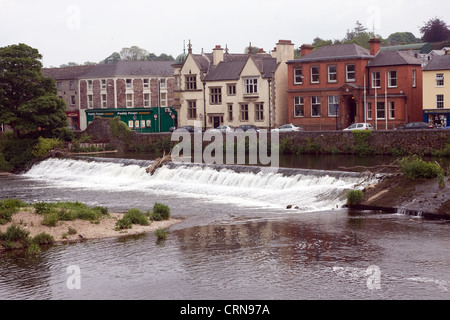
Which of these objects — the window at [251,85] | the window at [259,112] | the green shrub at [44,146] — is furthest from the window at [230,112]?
the green shrub at [44,146]

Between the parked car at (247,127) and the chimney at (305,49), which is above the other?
the chimney at (305,49)

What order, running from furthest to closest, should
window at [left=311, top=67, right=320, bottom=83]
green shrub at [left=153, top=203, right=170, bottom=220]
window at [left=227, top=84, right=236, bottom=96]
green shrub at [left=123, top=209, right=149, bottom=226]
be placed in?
window at [left=227, top=84, right=236, bottom=96], window at [left=311, top=67, right=320, bottom=83], green shrub at [left=153, top=203, right=170, bottom=220], green shrub at [left=123, top=209, right=149, bottom=226]

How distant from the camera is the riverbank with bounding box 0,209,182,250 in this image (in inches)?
1124

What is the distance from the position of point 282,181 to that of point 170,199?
6.94 metres

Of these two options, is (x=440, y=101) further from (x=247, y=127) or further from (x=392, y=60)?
(x=247, y=127)

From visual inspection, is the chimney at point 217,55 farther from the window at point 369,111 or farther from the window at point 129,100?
the window at point 369,111

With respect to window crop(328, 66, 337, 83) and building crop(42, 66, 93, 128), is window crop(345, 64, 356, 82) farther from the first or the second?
building crop(42, 66, 93, 128)

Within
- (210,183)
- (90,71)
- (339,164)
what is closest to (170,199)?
(210,183)

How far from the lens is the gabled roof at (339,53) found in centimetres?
7181

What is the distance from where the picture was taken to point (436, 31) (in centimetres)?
13912

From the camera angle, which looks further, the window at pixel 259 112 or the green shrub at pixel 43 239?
the window at pixel 259 112

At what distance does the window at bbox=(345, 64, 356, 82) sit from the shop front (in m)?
8.22

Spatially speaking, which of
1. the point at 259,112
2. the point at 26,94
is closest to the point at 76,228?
the point at 26,94

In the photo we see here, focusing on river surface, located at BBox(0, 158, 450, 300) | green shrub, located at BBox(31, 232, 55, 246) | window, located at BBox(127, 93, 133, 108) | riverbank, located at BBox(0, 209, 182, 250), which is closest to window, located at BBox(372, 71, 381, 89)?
river surface, located at BBox(0, 158, 450, 300)
